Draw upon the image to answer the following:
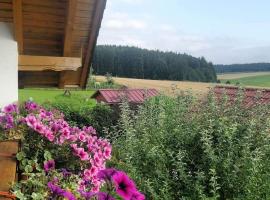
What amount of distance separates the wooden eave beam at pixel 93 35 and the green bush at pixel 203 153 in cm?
108

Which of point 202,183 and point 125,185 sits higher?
point 125,185

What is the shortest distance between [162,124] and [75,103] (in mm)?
10686

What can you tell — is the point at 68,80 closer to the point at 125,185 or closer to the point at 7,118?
the point at 7,118

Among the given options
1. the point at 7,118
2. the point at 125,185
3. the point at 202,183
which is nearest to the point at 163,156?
the point at 202,183

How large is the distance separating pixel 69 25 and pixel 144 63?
51.8 metres

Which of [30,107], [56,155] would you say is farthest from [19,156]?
[30,107]

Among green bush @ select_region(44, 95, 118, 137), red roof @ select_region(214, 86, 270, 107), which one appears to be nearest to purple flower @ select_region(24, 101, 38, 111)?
red roof @ select_region(214, 86, 270, 107)

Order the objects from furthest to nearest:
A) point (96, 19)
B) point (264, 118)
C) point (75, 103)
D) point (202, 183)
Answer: point (75, 103)
point (264, 118)
point (202, 183)
point (96, 19)

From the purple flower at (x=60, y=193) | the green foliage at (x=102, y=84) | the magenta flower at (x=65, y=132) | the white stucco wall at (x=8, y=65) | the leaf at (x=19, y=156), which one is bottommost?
the green foliage at (x=102, y=84)

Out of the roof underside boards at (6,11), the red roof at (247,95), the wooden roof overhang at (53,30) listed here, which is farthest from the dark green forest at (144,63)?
the roof underside boards at (6,11)

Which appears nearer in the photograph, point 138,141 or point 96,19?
point 96,19

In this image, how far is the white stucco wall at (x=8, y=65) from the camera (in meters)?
5.26

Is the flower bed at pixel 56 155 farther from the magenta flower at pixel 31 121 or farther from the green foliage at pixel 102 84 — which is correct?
the green foliage at pixel 102 84

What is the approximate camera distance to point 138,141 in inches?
275
